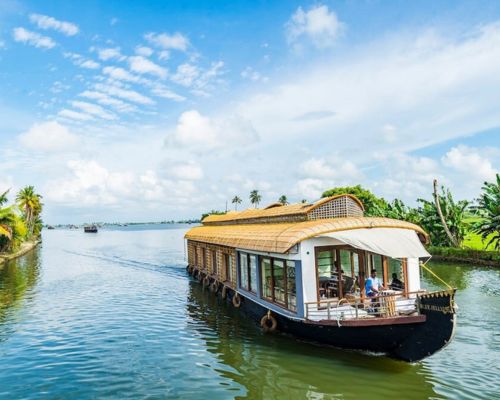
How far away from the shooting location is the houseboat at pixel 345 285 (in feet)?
→ 33.3

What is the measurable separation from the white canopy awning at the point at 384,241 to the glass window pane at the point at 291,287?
5.44 ft

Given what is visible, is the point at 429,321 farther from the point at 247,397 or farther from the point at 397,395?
the point at 247,397

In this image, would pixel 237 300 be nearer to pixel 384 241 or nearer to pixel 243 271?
pixel 243 271

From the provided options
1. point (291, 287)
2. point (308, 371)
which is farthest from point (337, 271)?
point (308, 371)

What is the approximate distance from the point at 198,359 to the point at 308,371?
3.35 metres

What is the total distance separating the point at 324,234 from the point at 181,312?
943 cm

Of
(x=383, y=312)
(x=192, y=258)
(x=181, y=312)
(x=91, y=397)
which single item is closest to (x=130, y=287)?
(x=192, y=258)

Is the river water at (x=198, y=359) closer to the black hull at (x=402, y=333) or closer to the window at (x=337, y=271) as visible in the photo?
the black hull at (x=402, y=333)

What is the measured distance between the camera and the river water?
32.4 ft

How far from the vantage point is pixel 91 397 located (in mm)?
9625

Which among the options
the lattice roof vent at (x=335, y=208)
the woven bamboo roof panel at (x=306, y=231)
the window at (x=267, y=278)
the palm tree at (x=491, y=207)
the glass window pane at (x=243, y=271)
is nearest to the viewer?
the woven bamboo roof panel at (x=306, y=231)

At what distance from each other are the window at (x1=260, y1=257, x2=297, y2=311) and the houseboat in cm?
3

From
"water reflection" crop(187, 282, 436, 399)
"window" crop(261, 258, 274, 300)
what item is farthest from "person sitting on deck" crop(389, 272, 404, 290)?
"window" crop(261, 258, 274, 300)

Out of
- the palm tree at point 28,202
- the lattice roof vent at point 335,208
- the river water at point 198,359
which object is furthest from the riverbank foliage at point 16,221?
the lattice roof vent at point 335,208
